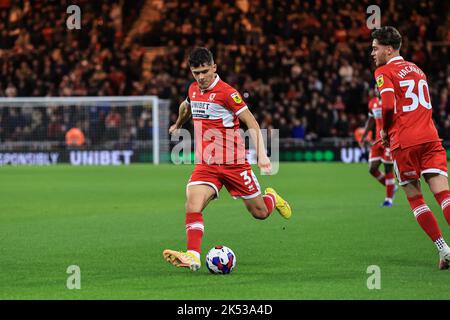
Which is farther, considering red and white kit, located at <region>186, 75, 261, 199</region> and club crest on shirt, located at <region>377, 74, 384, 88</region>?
red and white kit, located at <region>186, 75, 261, 199</region>

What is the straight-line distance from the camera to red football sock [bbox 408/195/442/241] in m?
8.20

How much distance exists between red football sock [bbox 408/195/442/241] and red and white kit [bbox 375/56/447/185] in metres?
0.21

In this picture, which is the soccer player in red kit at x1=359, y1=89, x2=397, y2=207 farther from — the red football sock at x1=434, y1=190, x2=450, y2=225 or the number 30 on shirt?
the red football sock at x1=434, y1=190, x2=450, y2=225

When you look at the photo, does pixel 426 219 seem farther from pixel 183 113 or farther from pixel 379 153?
pixel 379 153

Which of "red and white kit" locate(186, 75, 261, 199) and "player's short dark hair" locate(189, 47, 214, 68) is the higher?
"player's short dark hair" locate(189, 47, 214, 68)

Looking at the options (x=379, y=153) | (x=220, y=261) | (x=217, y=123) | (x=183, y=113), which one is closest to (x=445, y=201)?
(x=220, y=261)

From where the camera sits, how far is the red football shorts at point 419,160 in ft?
26.9

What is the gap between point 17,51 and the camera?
98.3 feet

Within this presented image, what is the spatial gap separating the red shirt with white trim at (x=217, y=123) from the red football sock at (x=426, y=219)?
1621 millimetres

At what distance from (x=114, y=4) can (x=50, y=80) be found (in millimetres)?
4490

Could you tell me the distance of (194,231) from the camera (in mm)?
8195

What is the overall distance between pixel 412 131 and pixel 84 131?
20682 millimetres

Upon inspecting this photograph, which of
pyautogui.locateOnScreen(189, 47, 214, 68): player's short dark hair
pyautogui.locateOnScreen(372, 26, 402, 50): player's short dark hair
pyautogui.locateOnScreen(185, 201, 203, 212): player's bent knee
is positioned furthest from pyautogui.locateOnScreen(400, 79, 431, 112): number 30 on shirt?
pyautogui.locateOnScreen(185, 201, 203, 212): player's bent knee

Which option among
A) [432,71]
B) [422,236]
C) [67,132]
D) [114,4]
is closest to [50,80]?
[67,132]
